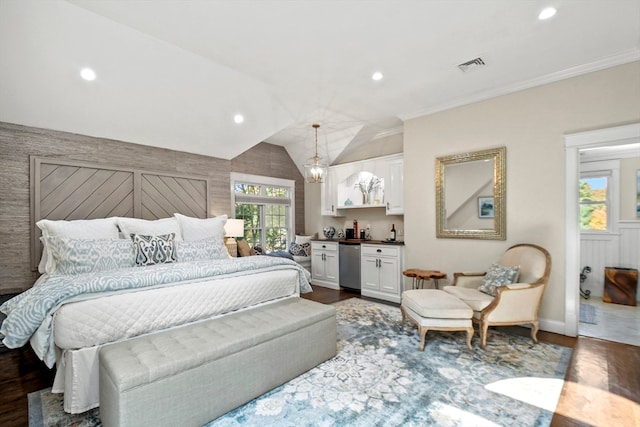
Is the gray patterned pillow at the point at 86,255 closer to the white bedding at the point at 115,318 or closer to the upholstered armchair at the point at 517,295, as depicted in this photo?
the white bedding at the point at 115,318

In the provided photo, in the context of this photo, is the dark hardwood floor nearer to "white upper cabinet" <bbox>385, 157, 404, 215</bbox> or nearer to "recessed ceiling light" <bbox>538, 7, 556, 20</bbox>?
"white upper cabinet" <bbox>385, 157, 404, 215</bbox>

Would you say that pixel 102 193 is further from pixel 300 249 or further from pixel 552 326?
pixel 552 326

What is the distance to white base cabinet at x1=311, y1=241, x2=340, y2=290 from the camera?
17.9 ft

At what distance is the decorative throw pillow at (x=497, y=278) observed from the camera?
10.2 ft

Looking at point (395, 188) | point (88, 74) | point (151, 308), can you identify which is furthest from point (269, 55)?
point (395, 188)

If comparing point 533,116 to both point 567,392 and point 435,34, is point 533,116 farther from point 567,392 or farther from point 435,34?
point 567,392

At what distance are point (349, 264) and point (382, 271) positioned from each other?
699 millimetres

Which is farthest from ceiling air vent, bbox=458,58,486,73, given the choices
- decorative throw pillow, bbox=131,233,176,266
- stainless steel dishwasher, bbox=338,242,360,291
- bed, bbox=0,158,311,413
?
decorative throw pillow, bbox=131,233,176,266

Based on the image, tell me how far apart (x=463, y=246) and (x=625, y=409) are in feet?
7.13

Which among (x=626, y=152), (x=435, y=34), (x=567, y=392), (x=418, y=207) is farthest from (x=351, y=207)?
(x=626, y=152)

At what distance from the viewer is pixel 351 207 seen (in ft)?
18.4

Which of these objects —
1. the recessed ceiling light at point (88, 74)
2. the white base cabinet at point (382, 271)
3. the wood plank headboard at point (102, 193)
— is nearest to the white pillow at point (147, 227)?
the wood plank headboard at point (102, 193)

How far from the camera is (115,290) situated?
222cm

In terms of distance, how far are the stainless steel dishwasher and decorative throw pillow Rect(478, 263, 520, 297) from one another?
2107mm
